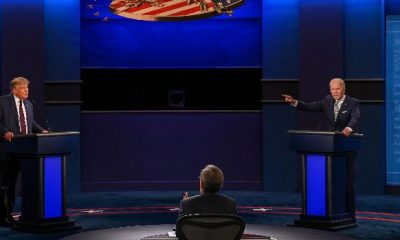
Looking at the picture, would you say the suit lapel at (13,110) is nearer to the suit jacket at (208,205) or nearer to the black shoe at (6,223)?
the black shoe at (6,223)

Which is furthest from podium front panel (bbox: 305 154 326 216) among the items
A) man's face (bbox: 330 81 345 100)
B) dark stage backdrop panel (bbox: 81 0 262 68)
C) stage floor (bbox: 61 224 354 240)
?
dark stage backdrop panel (bbox: 81 0 262 68)

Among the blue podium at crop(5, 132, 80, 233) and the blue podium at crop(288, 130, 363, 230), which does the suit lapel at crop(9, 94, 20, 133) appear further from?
the blue podium at crop(288, 130, 363, 230)

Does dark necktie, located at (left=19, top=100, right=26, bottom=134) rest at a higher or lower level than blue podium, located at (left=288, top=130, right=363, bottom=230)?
higher

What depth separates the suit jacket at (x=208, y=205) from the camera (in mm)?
4688

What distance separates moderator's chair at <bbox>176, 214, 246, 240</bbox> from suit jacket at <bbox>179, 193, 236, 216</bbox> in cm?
32

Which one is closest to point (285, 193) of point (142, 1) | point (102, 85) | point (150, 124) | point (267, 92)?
point (267, 92)

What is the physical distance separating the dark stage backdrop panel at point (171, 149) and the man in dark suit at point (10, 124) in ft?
9.50

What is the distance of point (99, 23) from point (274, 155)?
9.54 feet

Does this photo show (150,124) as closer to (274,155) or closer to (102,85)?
(102,85)

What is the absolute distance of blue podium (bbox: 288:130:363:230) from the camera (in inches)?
311

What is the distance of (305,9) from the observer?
10.7 meters

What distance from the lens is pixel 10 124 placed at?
26.6 ft

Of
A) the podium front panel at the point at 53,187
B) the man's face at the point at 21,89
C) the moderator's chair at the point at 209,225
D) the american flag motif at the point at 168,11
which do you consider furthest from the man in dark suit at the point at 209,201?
the american flag motif at the point at 168,11

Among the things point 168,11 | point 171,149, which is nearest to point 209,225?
point 168,11
